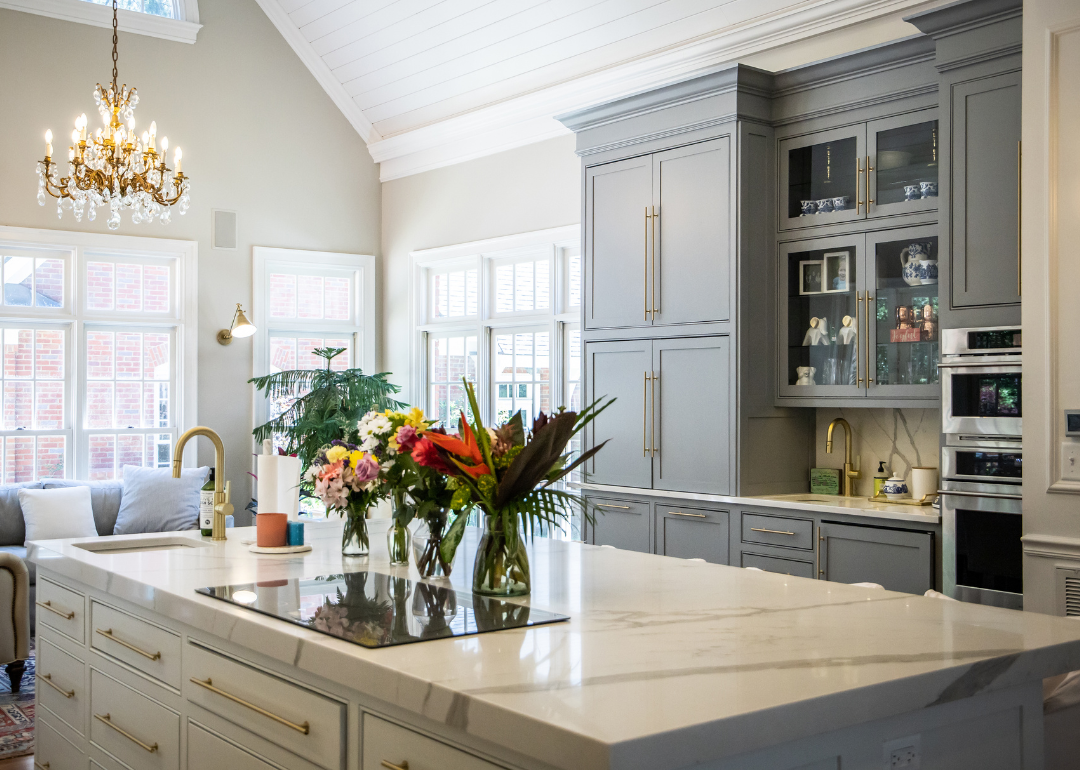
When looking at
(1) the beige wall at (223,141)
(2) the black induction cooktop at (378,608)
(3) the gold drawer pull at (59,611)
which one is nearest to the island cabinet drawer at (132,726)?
(3) the gold drawer pull at (59,611)

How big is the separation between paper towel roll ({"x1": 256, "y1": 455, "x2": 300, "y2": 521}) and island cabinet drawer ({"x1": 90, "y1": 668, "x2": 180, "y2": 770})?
25.2 inches

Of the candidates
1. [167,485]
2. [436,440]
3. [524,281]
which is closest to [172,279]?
[167,485]

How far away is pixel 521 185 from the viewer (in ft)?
20.8

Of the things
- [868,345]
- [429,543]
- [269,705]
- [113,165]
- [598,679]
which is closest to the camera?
[598,679]

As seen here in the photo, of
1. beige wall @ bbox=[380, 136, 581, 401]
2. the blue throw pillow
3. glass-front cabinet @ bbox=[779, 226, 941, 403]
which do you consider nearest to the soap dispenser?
glass-front cabinet @ bbox=[779, 226, 941, 403]

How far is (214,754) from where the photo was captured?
2088 mm

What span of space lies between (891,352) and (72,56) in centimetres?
535

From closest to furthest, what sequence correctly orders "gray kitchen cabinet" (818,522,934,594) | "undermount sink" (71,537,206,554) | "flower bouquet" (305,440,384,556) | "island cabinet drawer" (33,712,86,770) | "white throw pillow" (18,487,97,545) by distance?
"flower bouquet" (305,440,384,556) < "island cabinet drawer" (33,712,86,770) < "undermount sink" (71,537,206,554) < "gray kitchen cabinet" (818,522,934,594) < "white throw pillow" (18,487,97,545)

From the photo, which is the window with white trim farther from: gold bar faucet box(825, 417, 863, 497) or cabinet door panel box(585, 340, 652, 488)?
gold bar faucet box(825, 417, 863, 497)

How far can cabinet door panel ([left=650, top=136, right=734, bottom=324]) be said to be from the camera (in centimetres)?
452

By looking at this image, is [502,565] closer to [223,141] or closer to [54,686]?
[54,686]

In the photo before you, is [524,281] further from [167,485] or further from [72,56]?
[72,56]

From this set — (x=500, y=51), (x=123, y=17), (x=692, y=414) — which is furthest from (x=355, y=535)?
(x=123, y=17)

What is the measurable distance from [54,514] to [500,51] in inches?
149
